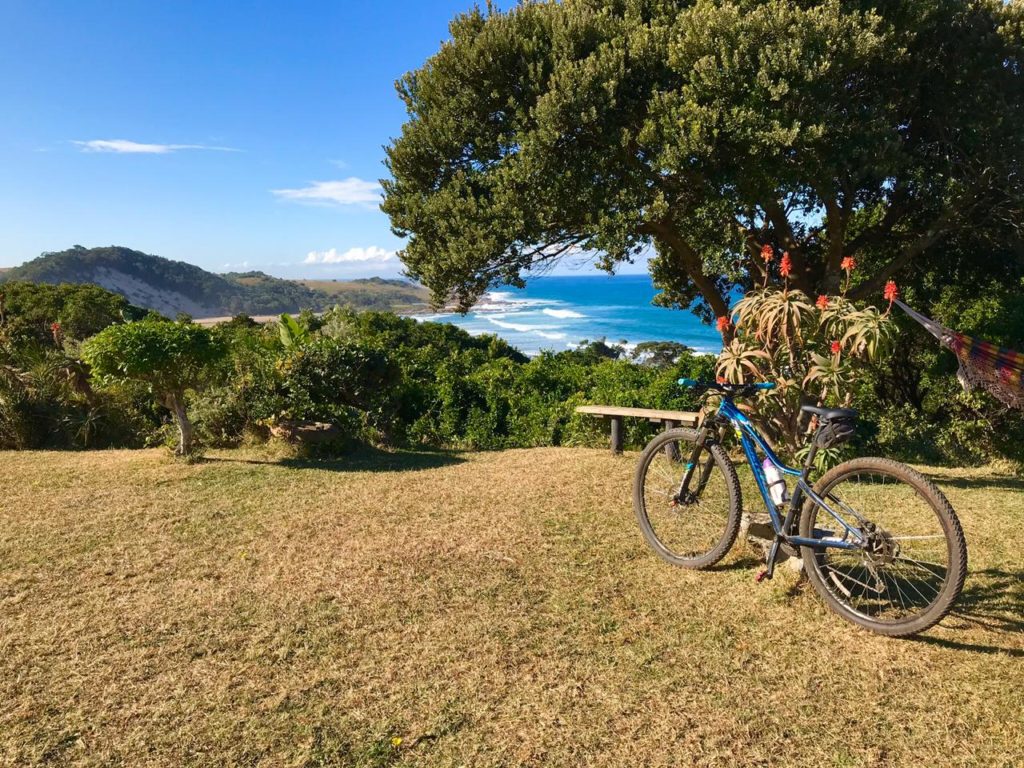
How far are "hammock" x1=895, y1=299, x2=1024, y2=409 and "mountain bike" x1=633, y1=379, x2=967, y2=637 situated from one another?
2.02 m

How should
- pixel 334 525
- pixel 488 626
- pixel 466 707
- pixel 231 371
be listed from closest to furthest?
pixel 466 707 → pixel 488 626 → pixel 334 525 → pixel 231 371

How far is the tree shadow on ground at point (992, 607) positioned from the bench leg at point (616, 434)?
13.2 ft

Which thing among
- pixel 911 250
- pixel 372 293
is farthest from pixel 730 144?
pixel 372 293

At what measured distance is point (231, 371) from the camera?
28.6 ft

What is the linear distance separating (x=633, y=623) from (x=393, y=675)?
4.24ft

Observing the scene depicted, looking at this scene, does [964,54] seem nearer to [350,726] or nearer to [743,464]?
[743,464]

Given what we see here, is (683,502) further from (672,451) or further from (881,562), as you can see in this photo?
(881,562)

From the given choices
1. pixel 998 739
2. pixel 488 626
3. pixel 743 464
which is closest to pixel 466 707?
pixel 488 626

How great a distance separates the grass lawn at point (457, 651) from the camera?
8.09 ft

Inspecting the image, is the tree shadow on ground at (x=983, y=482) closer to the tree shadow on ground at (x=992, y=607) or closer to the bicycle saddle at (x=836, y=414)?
the tree shadow on ground at (x=992, y=607)

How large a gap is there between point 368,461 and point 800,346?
5083 mm

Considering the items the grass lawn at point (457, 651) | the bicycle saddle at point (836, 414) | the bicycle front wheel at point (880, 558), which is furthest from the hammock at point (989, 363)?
the bicycle saddle at point (836, 414)

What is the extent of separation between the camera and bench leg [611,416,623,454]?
765cm

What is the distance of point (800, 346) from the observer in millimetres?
4137
